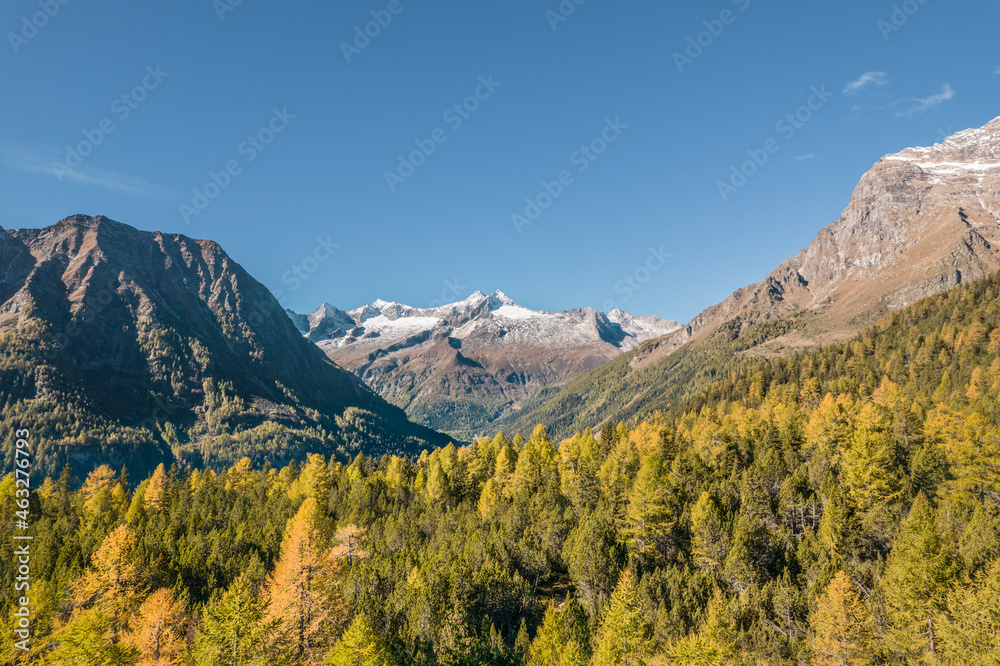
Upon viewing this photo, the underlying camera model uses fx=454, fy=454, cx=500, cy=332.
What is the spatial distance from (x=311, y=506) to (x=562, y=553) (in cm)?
4204

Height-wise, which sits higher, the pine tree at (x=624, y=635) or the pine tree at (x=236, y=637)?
the pine tree at (x=236, y=637)

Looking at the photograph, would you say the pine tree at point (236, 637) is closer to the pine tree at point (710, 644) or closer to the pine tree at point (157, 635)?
the pine tree at point (157, 635)

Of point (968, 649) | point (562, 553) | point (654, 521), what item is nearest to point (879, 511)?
point (968, 649)

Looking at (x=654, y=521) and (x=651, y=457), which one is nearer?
(x=654, y=521)

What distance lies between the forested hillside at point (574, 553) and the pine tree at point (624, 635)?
36 cm

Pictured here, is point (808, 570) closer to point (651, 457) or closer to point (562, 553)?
point (651, 457)

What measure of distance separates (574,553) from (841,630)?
3106 centimetres

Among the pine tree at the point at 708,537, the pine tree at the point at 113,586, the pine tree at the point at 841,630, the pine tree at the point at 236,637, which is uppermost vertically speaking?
the pine tree at the point at 113,586

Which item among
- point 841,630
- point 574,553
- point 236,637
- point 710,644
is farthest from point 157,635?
→ point 841,630

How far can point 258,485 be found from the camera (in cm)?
10356

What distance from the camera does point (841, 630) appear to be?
44250 mm

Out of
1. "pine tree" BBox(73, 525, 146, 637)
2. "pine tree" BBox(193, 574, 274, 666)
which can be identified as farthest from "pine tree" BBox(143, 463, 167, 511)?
"pine tree" BBox(193, 574, 274, 666)

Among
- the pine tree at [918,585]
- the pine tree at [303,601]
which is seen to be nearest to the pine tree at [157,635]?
the pine tree at [303,601]

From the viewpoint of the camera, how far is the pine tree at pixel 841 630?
1718 inches
